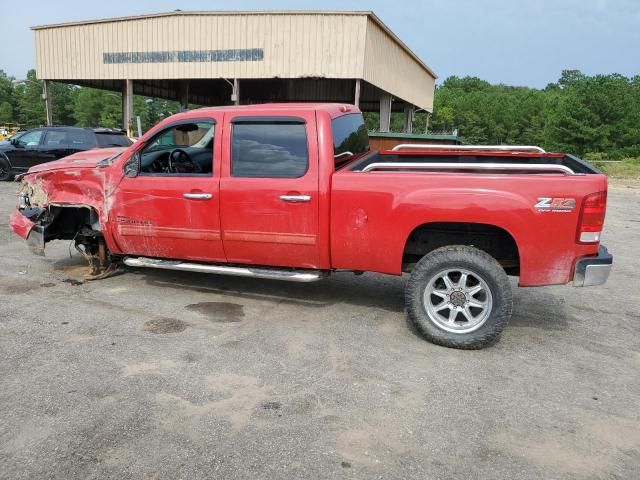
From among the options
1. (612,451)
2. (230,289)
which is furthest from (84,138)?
(612,451)

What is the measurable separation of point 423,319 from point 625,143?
53261mm

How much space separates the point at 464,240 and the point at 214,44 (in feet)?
59.0

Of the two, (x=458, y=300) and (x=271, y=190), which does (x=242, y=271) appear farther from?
(x=458, y=300)

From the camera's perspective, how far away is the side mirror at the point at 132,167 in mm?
5172

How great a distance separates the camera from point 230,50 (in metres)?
19.8

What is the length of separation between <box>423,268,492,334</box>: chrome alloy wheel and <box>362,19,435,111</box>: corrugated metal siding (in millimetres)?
15511

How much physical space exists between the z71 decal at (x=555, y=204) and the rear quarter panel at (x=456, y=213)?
0.03 m

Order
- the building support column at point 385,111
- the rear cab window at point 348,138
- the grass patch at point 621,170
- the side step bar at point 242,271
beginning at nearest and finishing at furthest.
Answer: the side step bar at point 242,271
the rear cab window at point 348,138
the building support column at point 385,111
the grass patch at point 621,170

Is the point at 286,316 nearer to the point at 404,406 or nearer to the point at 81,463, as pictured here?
the point at 404,406

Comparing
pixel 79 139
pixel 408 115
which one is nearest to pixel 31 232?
pixel 79 139

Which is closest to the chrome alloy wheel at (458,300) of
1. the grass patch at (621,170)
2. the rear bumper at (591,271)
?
the rear bumper at (591,271)

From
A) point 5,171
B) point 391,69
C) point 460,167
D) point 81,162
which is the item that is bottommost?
point 5,171

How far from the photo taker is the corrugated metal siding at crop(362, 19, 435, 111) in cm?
1891

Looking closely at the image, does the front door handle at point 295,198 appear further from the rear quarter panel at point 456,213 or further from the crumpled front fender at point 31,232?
the crumpled front fender at point 31,232
